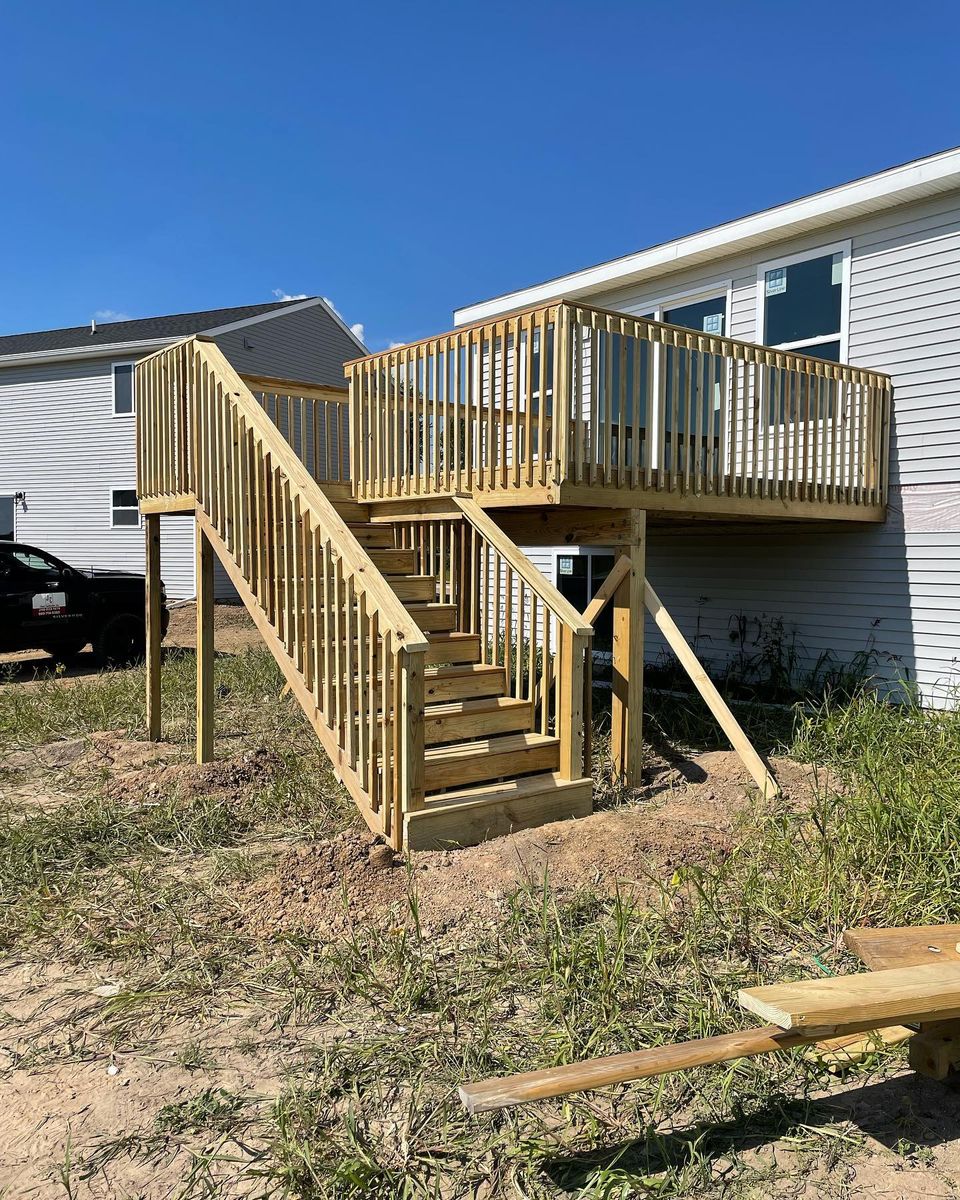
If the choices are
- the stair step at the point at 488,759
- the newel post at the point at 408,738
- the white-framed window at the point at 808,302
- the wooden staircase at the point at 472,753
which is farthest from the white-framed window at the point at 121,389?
the newel post at the point at 408,738

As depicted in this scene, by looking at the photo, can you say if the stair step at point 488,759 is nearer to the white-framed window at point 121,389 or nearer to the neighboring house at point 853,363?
the neighboring house at point 853,363

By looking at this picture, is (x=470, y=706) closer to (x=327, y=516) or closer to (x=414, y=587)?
(x=414, y=587)

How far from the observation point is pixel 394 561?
647cm

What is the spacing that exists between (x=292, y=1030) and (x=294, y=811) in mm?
2218

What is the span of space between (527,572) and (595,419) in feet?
4.24

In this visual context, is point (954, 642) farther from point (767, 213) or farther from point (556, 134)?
point (556, 134)

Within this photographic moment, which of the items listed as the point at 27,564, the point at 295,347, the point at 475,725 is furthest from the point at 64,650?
the point at 295,347

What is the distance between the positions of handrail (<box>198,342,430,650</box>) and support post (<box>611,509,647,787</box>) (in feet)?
6.49

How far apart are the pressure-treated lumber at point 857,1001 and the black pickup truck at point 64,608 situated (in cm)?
881

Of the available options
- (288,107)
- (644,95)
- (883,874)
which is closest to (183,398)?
(883,874)

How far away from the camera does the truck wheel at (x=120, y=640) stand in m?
11.0

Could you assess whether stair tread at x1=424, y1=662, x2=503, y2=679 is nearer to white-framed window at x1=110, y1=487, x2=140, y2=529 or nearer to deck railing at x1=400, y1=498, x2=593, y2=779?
deck railing at x1=400, y1=498, x2=593, y2=779

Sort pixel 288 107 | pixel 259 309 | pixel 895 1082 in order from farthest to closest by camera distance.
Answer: pixel 259 309, pixel 288 107, pixel 895 1082

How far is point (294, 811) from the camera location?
16.1 feet
